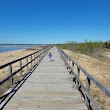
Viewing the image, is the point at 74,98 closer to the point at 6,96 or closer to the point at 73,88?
the point at 73,88

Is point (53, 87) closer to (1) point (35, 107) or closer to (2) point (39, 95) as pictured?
(2) point (39, 95)

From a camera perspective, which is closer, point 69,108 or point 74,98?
point 69,108

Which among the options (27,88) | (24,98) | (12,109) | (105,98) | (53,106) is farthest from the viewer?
(105,98)

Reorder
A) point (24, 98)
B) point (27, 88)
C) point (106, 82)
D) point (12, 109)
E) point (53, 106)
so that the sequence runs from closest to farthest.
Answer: point (12, 109)
point (53, 106)
point (24, 98)
point (27, 88)
point (106, 82)

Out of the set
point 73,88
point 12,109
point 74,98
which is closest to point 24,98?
point 12,109

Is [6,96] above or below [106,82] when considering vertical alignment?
above

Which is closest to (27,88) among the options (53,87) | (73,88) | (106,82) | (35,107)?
(53,87)

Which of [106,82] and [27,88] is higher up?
[27,88]

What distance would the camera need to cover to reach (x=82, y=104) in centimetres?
590

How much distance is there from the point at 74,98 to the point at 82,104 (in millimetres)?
635

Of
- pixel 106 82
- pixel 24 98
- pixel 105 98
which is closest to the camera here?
pixel 24 98

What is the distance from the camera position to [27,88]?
25.6 feet

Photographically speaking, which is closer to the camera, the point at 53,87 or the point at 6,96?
the point at 6,96

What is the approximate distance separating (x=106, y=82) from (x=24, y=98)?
10.2 m
